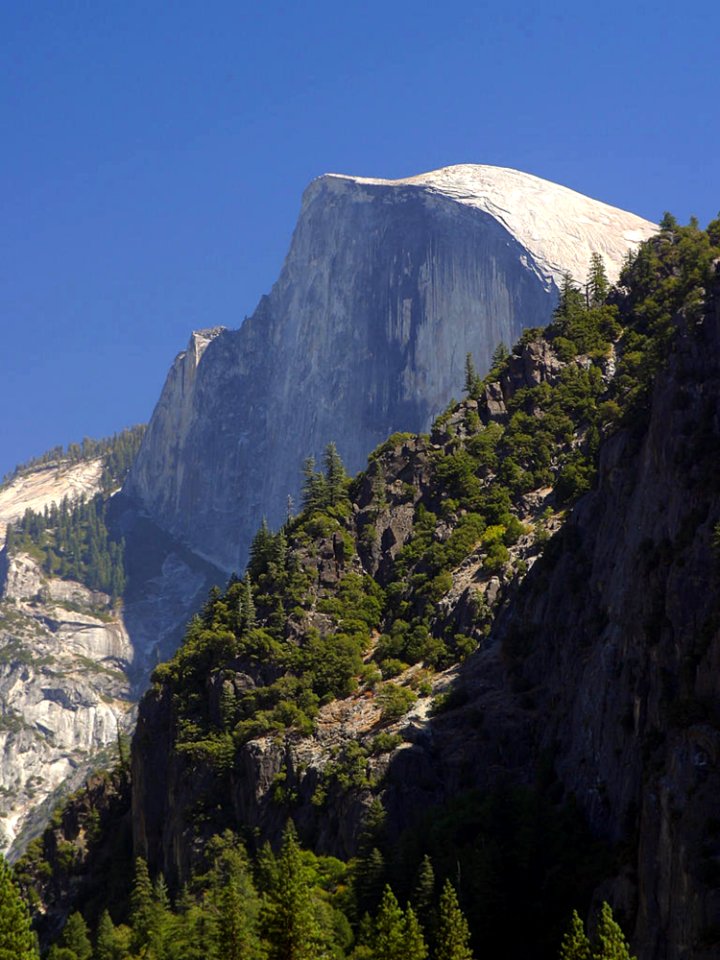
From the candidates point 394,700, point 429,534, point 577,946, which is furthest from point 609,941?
point 429,534

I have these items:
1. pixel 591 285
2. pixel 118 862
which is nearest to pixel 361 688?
pixel 118 862

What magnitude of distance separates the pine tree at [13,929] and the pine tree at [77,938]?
27.2m

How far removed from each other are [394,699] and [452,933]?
2978cm

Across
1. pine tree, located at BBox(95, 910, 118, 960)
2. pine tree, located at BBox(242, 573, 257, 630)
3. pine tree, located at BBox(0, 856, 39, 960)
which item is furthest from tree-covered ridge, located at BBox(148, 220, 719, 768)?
pine tree, located at BBox(0, 856, 39, 960)

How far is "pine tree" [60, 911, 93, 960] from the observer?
9925 centimetres

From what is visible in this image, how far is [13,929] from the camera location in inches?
2778

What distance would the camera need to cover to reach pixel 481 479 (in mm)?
125688

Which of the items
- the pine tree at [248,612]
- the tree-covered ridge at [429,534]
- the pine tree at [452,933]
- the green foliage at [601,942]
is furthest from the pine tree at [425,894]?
the pine tree at [248,612]

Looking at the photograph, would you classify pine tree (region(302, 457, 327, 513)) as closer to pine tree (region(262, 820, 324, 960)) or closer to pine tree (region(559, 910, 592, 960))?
pine tree (region(262, 820, 324, 960))

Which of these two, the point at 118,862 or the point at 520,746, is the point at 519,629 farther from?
the point at 118,862

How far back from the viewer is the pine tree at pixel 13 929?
69.4 metres

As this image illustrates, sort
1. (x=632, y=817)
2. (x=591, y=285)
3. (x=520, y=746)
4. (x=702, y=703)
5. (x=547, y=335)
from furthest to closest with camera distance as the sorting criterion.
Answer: (x=591, y=285), (x=547, y=335), (x=520, y=746), (x=632, y=817), (x=702, y=703)

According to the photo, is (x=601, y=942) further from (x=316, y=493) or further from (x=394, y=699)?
(x=316, y=493)

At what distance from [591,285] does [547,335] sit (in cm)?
2044
